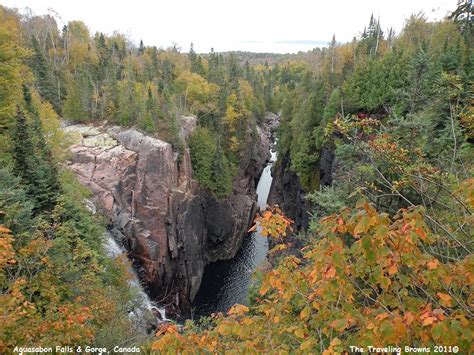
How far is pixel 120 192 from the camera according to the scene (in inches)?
1153

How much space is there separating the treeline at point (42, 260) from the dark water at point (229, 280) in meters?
15.8

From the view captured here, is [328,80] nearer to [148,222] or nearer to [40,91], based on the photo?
[148,222]

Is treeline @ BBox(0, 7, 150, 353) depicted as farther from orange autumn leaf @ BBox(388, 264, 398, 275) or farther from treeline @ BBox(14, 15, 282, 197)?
treeline @ BBox(14, 15, 282, 197)

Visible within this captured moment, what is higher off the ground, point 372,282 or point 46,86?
point 46,86

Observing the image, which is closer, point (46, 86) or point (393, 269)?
point (393, 269)

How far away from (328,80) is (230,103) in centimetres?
1384

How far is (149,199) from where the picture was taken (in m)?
30.5

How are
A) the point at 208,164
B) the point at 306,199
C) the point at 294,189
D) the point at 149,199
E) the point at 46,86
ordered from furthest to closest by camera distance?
the point at 294,189 < the point at 46,86 < the point at 208,164 < the point at 149,199 < the point at 306,199

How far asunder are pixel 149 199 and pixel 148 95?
1132cm

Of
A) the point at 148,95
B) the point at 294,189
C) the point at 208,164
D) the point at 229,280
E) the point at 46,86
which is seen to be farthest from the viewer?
the point at 294,189

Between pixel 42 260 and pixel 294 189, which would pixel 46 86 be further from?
pixel 42 260

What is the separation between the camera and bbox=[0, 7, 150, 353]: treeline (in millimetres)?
8344

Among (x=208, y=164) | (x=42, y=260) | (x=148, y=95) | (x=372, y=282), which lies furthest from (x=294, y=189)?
(x=372, y=282)

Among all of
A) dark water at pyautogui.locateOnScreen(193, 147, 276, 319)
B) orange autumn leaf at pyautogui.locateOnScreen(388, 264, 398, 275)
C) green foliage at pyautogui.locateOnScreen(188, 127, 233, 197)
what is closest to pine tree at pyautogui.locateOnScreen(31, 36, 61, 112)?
green foliage at pyautogui.locateOnScreen(188, 127, 233, 197)
